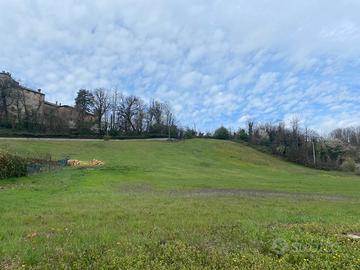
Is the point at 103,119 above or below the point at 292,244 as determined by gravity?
above

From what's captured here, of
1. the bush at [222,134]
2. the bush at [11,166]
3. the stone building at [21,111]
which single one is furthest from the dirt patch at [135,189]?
the bush at [222,134]

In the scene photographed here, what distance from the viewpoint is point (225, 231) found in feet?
31.6

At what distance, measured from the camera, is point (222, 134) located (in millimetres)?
107750

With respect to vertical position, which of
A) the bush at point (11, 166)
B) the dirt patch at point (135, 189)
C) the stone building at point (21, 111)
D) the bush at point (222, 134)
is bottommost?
the dirt patch at point (135, 189)

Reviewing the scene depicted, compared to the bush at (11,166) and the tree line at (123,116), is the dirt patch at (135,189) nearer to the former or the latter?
the bush at (11,166)

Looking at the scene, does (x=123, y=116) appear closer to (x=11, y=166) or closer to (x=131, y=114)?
(x=131, y=114)

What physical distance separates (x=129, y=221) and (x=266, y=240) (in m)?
4.34

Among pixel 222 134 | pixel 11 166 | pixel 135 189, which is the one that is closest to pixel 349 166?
pixel 222 134

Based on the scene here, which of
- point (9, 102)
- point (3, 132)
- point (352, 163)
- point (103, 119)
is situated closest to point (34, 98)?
point (9, 102)

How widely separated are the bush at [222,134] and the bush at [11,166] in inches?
3125

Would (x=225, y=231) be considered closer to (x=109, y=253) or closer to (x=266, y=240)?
(x=266, y=240)

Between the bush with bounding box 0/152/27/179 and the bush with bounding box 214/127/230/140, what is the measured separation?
79377 millimetres

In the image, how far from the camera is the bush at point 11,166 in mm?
29797

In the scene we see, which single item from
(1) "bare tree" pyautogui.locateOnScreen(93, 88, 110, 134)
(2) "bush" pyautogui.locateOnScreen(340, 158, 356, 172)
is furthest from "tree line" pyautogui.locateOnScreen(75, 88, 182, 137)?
(2) "bush" pyautogui.locateOnScreen(340, 158, 356, 172)
